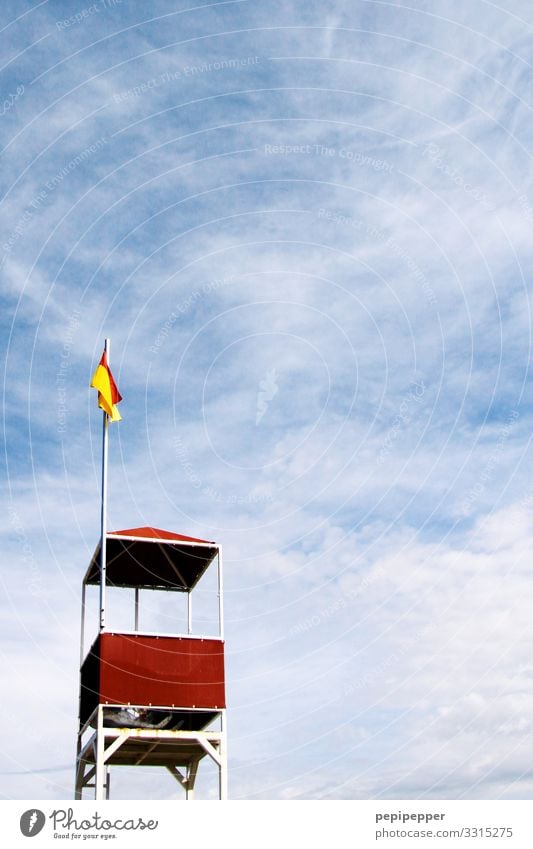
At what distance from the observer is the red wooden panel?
98.7 feet

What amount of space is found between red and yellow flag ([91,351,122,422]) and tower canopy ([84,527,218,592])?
518 cm

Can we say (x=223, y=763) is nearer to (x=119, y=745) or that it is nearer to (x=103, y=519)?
(x=119, y=745)

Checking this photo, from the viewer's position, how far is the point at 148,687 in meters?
30.3

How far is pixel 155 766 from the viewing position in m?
35.3

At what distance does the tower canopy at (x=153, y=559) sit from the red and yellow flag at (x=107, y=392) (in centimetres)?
518

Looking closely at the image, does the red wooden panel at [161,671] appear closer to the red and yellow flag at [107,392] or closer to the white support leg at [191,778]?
the white support leg at [191,778]

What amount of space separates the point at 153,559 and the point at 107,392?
7017mm

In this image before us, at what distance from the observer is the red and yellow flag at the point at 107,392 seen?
35.6 m

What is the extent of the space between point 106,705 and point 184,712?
2864mm

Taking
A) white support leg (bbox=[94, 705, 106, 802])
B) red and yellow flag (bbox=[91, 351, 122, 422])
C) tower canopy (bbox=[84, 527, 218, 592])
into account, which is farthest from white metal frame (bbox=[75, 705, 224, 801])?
red and yellow flag (bbox=[91, 351, 122, 422])

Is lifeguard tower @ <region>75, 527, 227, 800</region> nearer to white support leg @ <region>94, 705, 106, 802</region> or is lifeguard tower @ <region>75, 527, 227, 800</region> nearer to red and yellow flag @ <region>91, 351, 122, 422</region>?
white support leg @ <region>94, 705, 106, 802</region>
